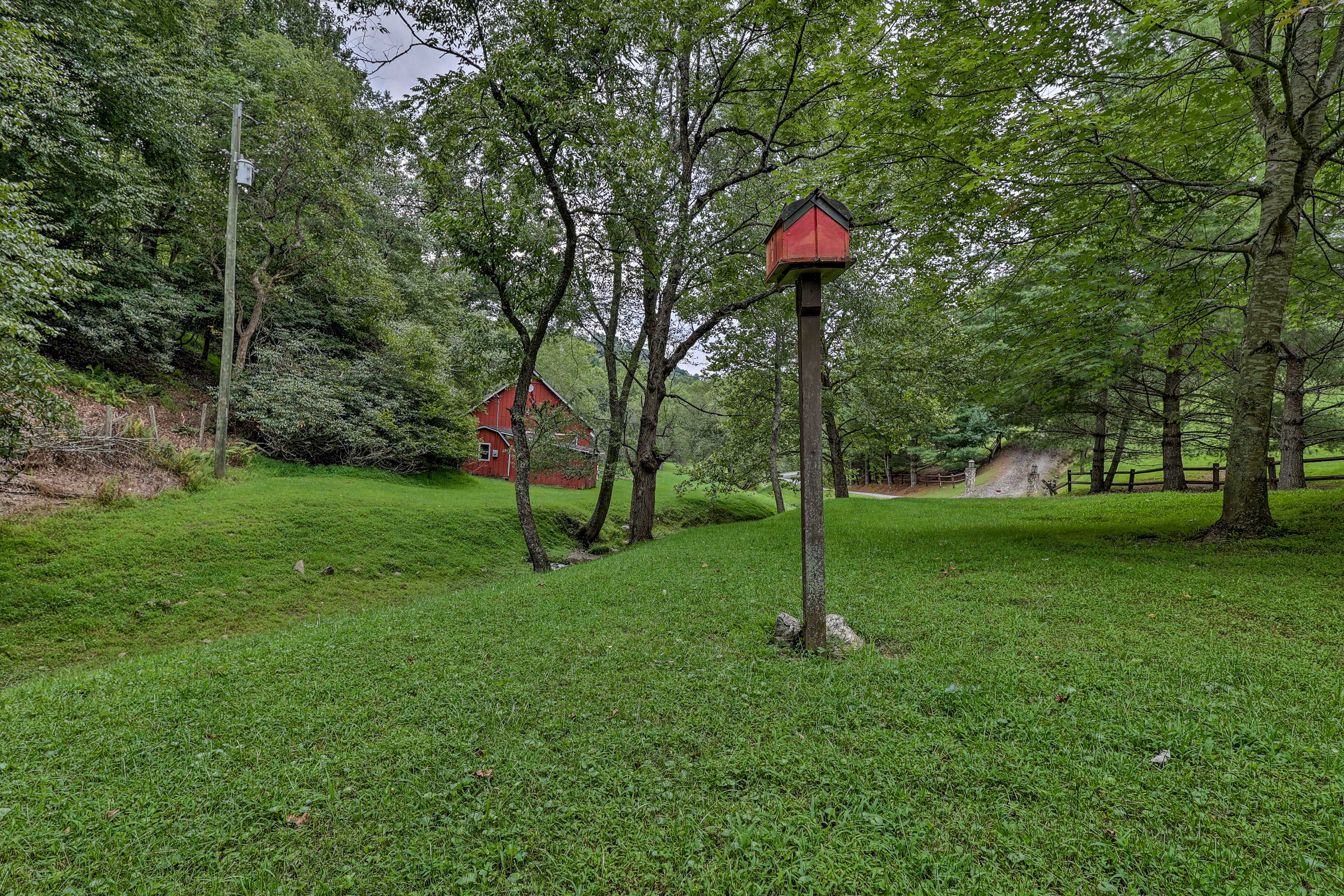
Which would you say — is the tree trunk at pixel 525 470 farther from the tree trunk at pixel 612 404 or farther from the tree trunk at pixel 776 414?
the tree trunk at pixel 776 414

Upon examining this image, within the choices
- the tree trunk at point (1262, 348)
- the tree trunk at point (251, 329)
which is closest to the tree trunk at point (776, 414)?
the tree trunk at point (1262, 348)

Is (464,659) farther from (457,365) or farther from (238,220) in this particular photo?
(238,220)

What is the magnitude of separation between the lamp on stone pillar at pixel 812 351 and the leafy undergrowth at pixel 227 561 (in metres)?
7.82

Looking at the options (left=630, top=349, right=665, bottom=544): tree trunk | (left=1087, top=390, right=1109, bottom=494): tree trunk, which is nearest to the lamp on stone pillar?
(left=630, top=349, right=665, bottom=544): tree trunk

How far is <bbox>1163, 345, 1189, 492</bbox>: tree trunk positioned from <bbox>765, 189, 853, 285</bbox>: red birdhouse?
15072 mm

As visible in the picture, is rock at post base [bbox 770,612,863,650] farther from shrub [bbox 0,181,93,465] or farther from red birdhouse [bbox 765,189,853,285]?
shrub [bbox 0,181,93,465]

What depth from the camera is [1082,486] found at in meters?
22.8

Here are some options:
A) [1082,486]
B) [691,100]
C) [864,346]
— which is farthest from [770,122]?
[1082,486]

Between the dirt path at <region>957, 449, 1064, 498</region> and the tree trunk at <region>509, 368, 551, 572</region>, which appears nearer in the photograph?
the tree trunk at <region>509, 368, 551, 572</region>

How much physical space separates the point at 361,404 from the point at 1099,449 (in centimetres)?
2639

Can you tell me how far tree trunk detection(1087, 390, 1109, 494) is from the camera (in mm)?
16156

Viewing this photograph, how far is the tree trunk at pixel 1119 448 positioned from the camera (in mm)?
17156

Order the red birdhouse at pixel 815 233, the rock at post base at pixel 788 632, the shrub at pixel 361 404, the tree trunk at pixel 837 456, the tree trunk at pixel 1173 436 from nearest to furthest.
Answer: the red birdhouse at pixel 815 233
the rock at post base at pixel 788 632
the tree trunk at pixel 1173 436
the shrub at pixel 361 404
the tree trunk at pixel 837 456

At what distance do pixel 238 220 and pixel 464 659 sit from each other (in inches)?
846
